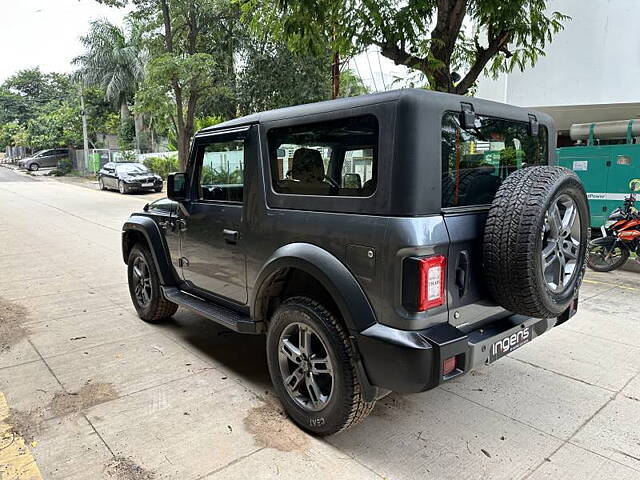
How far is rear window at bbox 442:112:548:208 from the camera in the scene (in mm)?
2572

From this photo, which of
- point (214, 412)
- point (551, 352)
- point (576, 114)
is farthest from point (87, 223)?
point (576, 114)

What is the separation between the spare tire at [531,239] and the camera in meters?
2.42

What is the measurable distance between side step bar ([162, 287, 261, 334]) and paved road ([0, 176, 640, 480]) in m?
0.47

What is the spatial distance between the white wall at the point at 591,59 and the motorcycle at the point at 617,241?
4491 mm

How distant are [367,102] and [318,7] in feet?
13.8

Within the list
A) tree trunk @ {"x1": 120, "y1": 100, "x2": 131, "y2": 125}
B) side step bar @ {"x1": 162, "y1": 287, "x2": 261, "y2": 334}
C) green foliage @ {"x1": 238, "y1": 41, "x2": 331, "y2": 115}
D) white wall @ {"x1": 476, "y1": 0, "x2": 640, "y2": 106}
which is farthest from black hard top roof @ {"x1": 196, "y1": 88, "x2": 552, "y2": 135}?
tree trunk @ {"x1": 120, "y1": 100, "x2": 131, "y2": 125}

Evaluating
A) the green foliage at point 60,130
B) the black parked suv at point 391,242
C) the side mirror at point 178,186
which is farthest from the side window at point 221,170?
the green foliage at point 60,130

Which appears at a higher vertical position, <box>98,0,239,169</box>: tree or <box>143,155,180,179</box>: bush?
<box>98,0,239,169</box>: tree

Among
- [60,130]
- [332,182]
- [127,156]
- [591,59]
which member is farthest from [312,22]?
[60,130]

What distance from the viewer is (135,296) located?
5.07 metres

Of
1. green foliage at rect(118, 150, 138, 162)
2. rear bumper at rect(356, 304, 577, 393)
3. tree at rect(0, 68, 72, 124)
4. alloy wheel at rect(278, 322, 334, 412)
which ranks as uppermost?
tree at rect(0, 68, 72, 124)

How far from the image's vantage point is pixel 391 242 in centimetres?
237

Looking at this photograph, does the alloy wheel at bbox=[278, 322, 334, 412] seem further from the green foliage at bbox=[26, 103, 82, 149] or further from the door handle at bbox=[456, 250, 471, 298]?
the green foliage at bbox=[26, 103, 82, 149]

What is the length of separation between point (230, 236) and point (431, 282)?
1.64 metres
